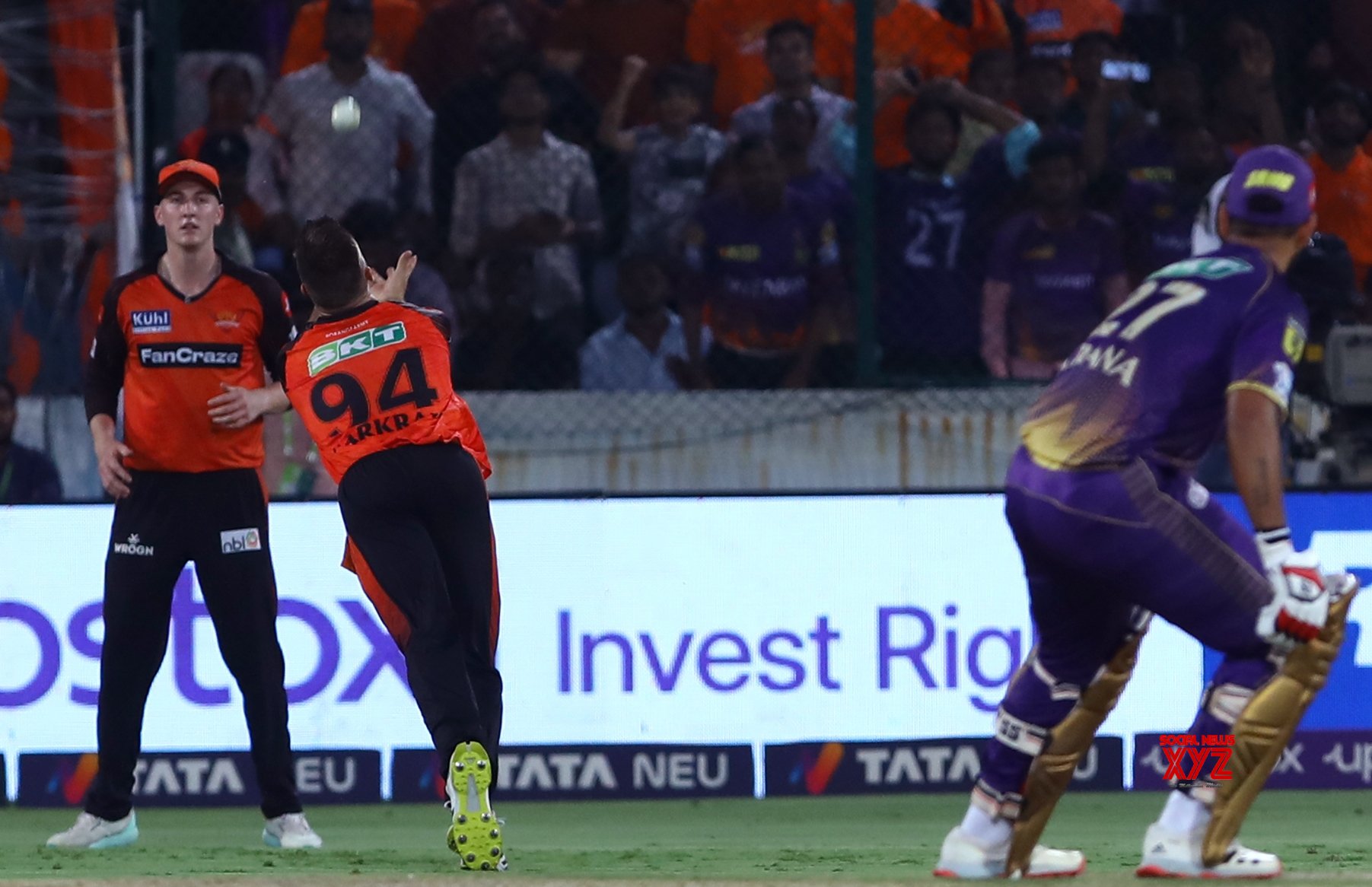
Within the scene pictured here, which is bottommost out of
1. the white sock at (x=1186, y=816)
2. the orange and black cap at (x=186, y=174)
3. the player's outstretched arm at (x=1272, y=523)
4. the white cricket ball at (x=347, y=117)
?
the white sock at (x=1186, y=816)

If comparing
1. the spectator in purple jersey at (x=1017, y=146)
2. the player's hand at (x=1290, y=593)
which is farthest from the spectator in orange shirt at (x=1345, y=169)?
the player's hand at (x=1290, y=593)

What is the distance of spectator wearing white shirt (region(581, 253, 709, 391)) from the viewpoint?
31.1 feet

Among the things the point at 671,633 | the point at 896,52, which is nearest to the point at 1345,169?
the point at 896,52

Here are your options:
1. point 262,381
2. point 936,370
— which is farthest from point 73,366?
point 936,370

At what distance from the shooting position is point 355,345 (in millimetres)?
5844

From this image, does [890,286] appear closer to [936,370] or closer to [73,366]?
[936,370]

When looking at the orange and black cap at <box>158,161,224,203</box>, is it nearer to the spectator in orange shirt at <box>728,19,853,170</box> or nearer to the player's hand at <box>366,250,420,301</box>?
the player's hand at <box>366,250,420,301</box>

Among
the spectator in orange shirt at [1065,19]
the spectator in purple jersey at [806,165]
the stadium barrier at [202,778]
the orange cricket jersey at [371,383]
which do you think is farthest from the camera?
the spectator in orange shirt at [1065,19]

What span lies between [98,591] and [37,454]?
1.06 metres

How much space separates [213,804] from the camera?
7887mm

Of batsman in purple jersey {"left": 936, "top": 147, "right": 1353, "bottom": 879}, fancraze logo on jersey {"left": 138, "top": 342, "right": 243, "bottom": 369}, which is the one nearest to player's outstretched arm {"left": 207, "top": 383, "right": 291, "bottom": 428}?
fancraze logo on jersey {"left": 138, "top": 342, "right": 243, "bottom": 369}

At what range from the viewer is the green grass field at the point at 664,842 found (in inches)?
224

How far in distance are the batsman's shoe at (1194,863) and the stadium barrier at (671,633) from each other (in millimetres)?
2950

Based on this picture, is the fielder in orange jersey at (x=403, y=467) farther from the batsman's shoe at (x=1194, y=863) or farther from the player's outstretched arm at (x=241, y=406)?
the batsman's shoe at (x=1194, y=863)
